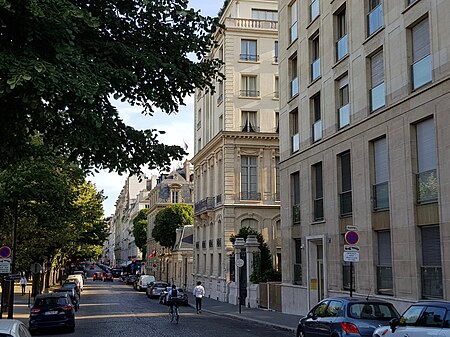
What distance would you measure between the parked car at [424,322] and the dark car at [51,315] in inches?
547

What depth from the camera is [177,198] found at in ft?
321

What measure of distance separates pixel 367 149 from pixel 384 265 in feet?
13.9

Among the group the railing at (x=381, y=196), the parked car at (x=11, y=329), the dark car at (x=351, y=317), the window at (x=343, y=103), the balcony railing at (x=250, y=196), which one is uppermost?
the window at (x=343, y=103)

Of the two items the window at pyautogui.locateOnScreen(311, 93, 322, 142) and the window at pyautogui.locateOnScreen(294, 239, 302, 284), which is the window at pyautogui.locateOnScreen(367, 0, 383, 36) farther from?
the window at pyautogui.locateOnScreen(294, 239, 302, 284)

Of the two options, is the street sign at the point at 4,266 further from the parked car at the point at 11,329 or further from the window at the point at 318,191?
the parked car at the point at 11,329

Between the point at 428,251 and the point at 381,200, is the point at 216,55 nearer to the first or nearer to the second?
the point at 381,200


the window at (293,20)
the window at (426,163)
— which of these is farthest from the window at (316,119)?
the window at (426,163)

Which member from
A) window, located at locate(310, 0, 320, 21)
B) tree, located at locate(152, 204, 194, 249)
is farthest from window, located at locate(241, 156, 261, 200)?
tree, located at locate(152, 204, 194, 249)

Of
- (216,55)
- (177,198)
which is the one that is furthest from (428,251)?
(177,198)

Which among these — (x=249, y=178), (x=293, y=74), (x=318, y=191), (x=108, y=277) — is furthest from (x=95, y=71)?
(x=108, y=277)

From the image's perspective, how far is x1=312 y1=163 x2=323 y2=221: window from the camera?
85.1 feet

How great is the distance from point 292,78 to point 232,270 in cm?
1625

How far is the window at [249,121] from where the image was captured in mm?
47344

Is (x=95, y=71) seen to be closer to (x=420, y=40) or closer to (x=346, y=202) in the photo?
(x=420, y=40)
